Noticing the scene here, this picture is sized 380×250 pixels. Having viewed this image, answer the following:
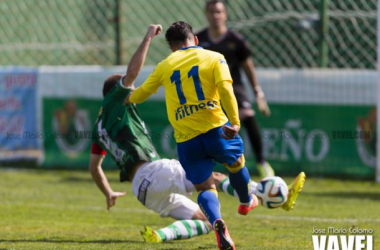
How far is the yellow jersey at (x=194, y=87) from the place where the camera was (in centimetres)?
590

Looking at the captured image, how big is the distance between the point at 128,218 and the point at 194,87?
9.01ft

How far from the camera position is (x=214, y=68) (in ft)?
19.2

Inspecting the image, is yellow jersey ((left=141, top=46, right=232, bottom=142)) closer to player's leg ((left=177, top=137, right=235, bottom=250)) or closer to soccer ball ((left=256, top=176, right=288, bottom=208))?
player's leg ((left=177, top=137, right=235, bottom=250))

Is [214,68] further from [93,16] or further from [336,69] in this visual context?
[93,16]

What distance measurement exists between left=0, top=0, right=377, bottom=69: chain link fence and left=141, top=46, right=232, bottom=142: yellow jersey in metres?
6.23

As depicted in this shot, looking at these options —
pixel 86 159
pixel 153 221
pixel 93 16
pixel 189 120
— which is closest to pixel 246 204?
pixel 189 120

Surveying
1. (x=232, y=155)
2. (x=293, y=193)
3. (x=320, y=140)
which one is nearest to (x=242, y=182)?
(x=232, y=155)

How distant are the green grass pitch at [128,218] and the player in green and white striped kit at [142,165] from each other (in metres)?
0.16

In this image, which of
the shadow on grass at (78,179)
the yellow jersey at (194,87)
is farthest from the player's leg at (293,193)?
the shadow on grass at (78,179)

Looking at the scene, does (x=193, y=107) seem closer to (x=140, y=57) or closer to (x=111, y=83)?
(x=140, y=57)

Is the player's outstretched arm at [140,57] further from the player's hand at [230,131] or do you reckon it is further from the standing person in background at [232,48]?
the standing person in background at [232,48]

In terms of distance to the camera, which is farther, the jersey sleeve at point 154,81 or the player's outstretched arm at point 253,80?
the player's outstretched arm at point 253,80

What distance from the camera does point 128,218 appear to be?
829cm

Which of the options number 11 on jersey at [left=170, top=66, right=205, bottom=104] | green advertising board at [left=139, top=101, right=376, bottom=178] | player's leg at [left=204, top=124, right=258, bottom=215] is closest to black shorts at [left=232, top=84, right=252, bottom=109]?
green advertising board at [left=139, top=101, right=376, bottom=178]
